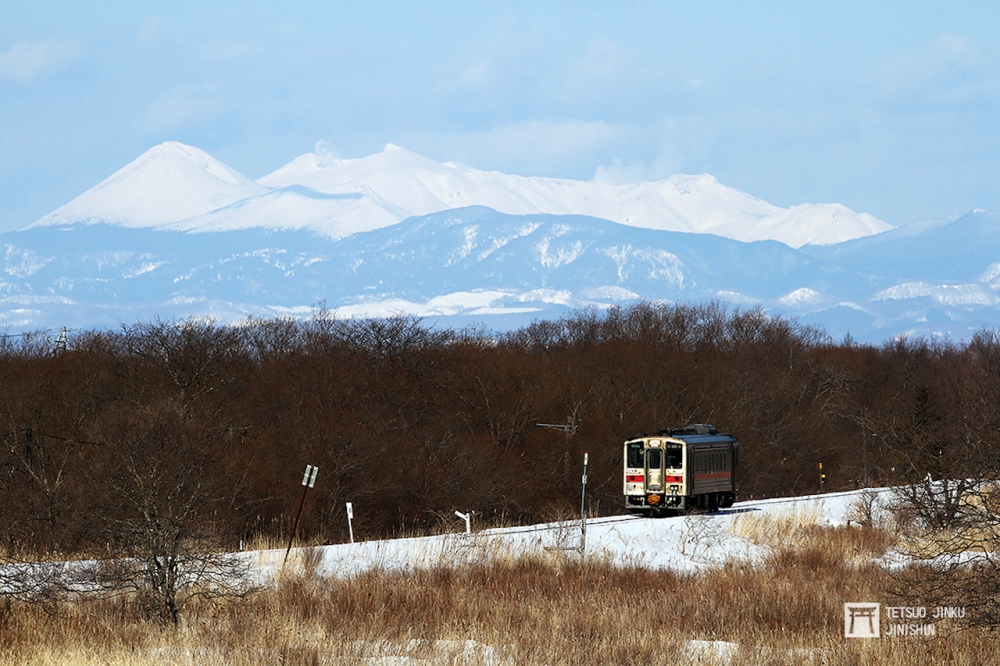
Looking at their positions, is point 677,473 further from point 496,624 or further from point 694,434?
point 496,624

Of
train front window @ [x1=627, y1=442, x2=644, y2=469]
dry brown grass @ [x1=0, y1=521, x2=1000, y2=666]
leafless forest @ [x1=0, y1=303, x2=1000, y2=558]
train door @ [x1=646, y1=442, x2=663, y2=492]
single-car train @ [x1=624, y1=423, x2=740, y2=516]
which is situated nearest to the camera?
dry brown grass @ [x1=0, y1=521, x2=1000, y2=666]

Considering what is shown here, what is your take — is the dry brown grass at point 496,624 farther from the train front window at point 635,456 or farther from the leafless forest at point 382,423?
the train front window at point 635,456

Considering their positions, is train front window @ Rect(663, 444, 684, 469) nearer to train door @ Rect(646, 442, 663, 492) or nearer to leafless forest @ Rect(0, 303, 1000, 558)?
train door @ Rect(646, 442, 663, 492)

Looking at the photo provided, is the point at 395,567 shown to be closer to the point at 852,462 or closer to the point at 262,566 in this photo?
the point at 262,566

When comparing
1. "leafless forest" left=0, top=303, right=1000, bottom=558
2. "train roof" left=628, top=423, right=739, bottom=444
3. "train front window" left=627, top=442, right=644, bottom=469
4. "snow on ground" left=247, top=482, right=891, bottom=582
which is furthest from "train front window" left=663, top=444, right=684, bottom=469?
"leafless forest" left=0, top=303, right=1000, bottom=558

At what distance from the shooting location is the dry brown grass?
48.5ft

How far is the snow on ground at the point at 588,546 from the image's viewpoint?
2328 cm

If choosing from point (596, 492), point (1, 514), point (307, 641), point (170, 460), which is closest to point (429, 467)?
point (596, 492)

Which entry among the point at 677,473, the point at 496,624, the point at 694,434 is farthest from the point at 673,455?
the point at 496,624

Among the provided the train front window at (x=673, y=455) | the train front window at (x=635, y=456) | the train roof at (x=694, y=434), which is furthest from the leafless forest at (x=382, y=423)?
the train front window at (x=635, y=456)

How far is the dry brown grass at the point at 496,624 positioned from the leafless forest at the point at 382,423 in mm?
1709

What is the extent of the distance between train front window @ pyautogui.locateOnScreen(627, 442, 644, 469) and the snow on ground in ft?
15.8

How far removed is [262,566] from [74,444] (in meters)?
28.4

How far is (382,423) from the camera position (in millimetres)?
55188
